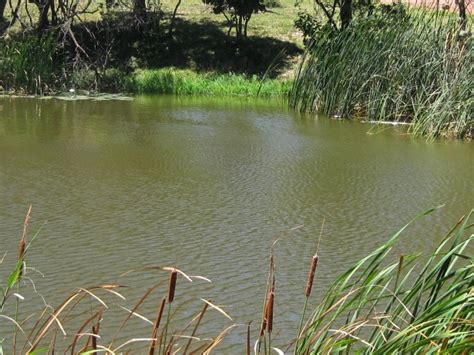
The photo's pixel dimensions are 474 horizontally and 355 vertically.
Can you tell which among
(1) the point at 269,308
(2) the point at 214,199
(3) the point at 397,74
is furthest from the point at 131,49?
(1) the point at 269,308

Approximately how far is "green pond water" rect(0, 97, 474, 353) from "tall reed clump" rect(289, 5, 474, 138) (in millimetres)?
435

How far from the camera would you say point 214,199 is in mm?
5969

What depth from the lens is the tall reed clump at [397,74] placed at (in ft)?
29.8

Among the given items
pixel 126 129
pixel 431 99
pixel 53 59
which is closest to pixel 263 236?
pixel 126 129

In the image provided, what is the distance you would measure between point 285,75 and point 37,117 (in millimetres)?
6769

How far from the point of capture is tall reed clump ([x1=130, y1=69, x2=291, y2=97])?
1402 centimetres

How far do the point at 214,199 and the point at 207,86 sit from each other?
8.64 metres

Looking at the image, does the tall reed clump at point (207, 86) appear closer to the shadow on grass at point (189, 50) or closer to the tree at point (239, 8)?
the shadow on grass at point (189, 50)

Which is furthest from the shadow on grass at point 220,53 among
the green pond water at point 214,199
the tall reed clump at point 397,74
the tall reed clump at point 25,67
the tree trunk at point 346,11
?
the green pond water at point 214,199

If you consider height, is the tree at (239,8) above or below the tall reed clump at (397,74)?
above

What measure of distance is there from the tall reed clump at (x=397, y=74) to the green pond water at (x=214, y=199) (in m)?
0.43

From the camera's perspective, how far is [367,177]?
700cm

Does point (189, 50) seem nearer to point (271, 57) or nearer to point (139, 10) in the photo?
point (139, 10)

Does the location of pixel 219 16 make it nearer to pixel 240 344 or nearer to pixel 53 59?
pixel 53 59
